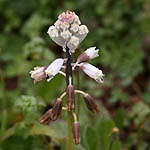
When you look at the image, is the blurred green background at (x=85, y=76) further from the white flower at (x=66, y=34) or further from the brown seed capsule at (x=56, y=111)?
the white flower at (x=66, y=34)

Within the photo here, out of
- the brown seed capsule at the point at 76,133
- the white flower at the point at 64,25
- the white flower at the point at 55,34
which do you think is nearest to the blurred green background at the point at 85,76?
the brown seed capsule at the point at 76,133

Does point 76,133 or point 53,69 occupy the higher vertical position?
point 53,69

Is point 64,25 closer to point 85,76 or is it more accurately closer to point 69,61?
point 69,61

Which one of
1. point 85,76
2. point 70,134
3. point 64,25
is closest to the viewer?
point 64,25

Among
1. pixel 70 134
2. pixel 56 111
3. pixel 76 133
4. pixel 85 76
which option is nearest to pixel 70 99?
pixel 56 111

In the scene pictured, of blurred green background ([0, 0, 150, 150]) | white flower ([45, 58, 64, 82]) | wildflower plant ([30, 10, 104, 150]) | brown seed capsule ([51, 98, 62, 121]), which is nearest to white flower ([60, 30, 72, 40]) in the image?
wildflower plant ([30, 10, 104, 150])

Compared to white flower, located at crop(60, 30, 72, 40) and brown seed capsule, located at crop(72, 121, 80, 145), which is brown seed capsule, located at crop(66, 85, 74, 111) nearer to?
brown seed capsule, located at crop(72, 121, 80, 145)

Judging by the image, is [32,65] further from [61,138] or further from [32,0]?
[32,0]
